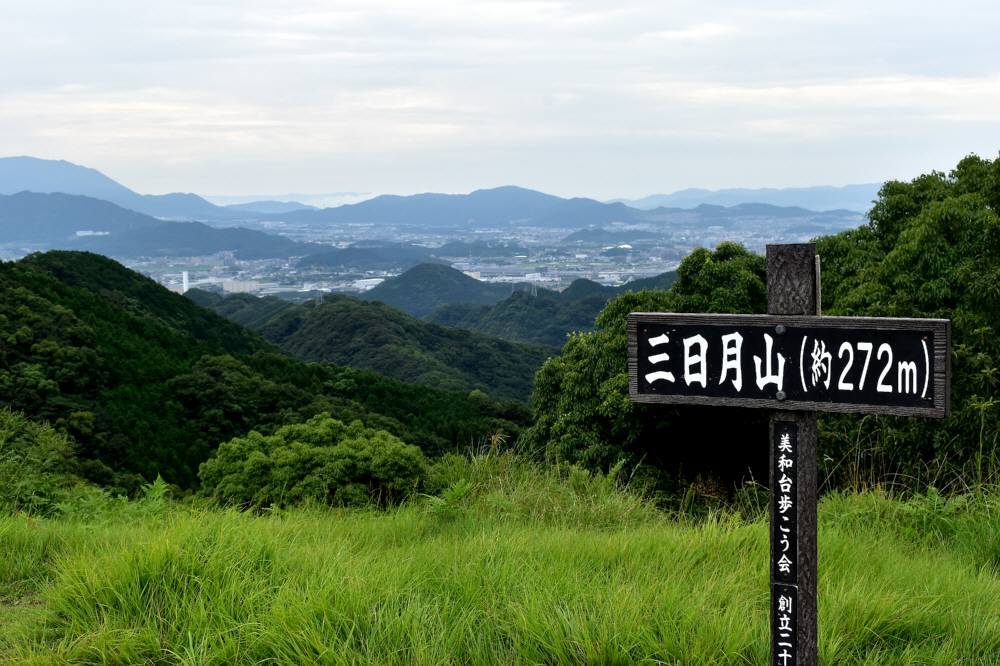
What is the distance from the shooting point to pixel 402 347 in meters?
65.8

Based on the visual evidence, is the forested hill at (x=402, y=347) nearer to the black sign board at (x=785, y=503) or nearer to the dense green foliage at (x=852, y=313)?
the dense green foliage at (x=852, y=313)

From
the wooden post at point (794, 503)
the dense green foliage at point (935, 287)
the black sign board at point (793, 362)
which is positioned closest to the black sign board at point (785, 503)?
the wooden post at point (794, 503)

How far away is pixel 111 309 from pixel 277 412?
12865 millimetres

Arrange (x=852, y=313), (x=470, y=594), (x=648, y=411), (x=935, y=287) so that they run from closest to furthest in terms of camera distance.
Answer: (x=470, y=594) → (x=935, y=287) → (x=852, y=313) → (x=648, y=411)

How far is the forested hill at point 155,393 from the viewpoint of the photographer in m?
22.8

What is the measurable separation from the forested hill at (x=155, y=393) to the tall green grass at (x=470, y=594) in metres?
13.5

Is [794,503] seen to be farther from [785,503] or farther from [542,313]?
[542,313]

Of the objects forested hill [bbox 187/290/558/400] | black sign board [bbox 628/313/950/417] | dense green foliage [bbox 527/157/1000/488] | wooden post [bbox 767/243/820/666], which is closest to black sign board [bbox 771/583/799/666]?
wooden post [bbox 767/243/820/666]

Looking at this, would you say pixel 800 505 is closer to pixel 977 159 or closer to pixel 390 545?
pixel 390 545

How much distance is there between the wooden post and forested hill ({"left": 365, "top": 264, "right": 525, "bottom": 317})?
Answer: 143 meters

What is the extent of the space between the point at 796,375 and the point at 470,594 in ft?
4.97

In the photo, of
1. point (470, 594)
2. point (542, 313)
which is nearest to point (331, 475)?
point (470, 594)

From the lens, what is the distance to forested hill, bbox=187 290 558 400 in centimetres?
6247

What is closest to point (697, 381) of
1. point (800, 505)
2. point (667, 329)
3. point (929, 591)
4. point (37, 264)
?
point (667, 329)
